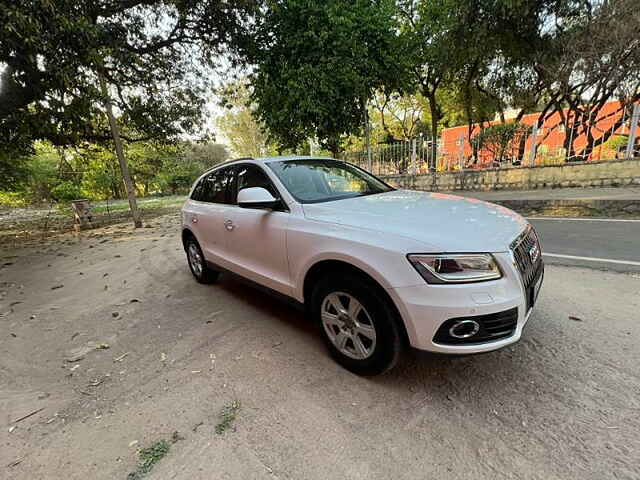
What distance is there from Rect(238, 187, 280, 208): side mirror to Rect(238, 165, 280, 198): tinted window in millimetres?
146

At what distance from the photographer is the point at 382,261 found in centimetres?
183

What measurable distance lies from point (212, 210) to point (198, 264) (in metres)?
1.04

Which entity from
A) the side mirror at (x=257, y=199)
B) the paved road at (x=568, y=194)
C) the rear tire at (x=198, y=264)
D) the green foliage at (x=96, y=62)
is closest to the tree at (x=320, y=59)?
the green foliage at (x=96, y=62)

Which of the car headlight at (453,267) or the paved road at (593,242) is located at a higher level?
the car headlight at (453,267)

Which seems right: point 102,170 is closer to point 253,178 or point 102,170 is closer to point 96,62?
point 96,62

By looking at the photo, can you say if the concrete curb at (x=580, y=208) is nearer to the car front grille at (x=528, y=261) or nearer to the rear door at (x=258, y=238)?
the car front grille at (x=528, y=261)

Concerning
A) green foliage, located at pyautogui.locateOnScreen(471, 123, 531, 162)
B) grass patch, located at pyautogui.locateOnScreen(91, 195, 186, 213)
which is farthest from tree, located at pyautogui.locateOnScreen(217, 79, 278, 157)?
green foliage, located at pyautogui.locateOnScreen(471, 123, 531, 162)

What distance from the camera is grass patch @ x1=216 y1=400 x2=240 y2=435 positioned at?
181cm

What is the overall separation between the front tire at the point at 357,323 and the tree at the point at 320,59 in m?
7.77

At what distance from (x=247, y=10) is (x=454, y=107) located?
15.7 meters

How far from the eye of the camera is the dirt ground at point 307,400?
155 cm

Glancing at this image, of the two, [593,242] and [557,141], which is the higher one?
[557,141]

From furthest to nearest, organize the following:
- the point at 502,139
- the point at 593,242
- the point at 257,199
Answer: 1. the point at 502,139
2. the point at 593,242
3. the point at 257,199

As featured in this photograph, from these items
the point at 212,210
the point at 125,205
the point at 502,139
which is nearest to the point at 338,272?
the point at 212,210
